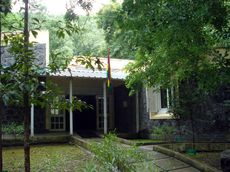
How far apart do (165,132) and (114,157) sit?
7.96m

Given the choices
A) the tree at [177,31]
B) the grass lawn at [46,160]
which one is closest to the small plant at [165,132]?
the grass lawn at [46,160]

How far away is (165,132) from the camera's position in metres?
12.0

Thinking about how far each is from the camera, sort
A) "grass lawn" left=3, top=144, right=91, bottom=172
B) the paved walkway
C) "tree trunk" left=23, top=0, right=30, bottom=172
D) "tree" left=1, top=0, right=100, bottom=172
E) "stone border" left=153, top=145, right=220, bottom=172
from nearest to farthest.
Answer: "tree" left=1, top=0, right=100, bottom=172
"tree trunk" left=23, top=0, right=30, bottom=172
"stone border" left=153, top=145, right=220, bottom=172
"grass lawn" left=3, top=144, right=91, bottom=172
the paved walkway

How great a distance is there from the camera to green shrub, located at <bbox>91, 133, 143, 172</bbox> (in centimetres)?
422

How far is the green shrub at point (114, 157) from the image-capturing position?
13.8 ft

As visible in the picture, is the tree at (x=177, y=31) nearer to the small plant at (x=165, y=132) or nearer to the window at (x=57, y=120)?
the small plant at (x=165, y=132)

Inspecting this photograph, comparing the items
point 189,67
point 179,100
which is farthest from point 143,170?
point 179,100

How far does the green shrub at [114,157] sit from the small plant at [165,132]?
696 centimetres

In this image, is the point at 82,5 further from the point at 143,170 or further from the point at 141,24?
the point at 143,170

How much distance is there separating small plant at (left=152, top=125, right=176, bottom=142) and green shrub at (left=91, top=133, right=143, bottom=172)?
6960mm

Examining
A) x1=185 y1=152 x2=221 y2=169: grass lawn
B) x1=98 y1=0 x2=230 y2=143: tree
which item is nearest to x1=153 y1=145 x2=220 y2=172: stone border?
x1=185 y1=152 x2=221 y2=169: grass lawn

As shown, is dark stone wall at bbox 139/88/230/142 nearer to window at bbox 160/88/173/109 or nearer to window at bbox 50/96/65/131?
window at bbox 160/88/173/109

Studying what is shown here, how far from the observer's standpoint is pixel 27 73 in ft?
11.9

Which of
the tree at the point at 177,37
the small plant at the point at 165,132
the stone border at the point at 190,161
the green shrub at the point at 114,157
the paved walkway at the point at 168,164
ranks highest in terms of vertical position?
the tree at the point at 177,37
